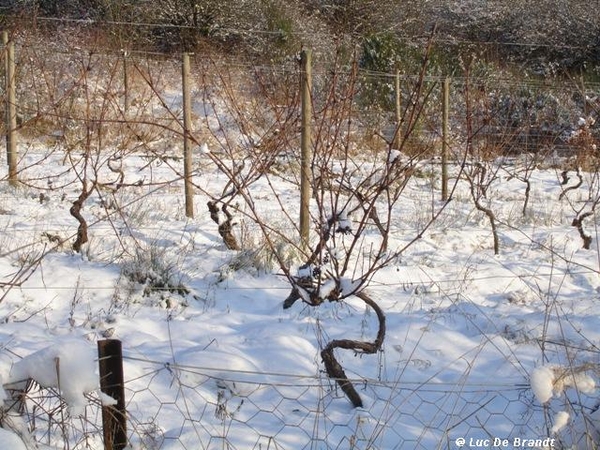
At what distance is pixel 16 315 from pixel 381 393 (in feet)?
6.83

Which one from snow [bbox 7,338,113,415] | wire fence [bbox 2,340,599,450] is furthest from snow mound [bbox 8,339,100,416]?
wire fence [bbox 2,340,599,450]

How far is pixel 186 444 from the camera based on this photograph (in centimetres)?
260

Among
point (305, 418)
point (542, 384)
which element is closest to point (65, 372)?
point (305, 418)

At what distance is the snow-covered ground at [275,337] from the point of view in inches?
101

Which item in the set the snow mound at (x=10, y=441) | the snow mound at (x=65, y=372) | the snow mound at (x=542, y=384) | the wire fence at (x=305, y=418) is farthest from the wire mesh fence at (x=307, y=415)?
the snow mound at (x=10, y=441)

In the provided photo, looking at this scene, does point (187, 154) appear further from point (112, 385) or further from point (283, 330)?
point (112, 385)

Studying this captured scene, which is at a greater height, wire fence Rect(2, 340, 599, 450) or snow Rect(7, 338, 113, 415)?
snow Rect(7, 338, 113, 415)

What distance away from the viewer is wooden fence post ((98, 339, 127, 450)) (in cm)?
219

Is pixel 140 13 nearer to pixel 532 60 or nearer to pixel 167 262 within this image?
pixel 532 60

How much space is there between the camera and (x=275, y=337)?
371 cm

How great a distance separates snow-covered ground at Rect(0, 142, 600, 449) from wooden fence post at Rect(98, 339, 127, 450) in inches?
2.4

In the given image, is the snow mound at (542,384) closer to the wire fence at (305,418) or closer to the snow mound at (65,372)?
the wire fence at (305,418)

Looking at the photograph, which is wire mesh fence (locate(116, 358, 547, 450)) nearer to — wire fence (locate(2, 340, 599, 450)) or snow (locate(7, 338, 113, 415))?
wire fence (locate(2, 340, 599, 450))

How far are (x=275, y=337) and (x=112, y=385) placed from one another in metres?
1.57
